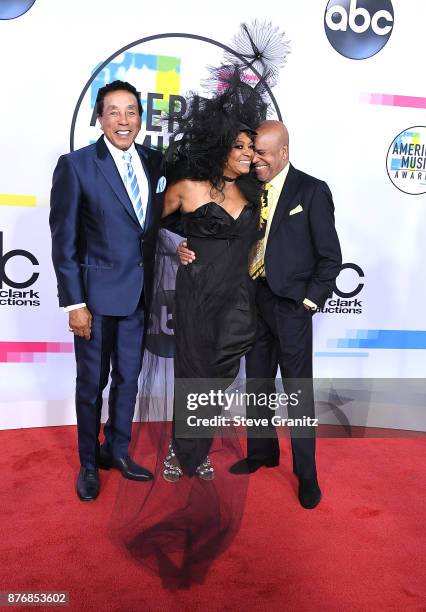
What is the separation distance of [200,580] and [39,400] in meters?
1.83

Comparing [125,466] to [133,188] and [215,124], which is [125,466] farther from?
[215,124]

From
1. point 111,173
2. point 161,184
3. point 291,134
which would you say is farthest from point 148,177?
point 291,134

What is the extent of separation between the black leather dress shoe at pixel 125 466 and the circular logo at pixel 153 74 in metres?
1.74

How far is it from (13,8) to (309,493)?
9.72 feet

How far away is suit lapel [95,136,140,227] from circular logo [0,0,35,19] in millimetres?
1170

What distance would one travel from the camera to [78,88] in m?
3.28

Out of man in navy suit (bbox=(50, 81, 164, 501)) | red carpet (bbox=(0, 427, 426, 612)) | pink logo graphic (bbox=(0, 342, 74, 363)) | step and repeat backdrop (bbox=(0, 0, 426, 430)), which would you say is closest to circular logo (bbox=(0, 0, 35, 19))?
step and repeat backdrop (bbox=(0, 0, 426, 430))

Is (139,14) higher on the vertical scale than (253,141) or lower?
higher

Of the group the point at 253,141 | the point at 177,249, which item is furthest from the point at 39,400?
the point at 253,141

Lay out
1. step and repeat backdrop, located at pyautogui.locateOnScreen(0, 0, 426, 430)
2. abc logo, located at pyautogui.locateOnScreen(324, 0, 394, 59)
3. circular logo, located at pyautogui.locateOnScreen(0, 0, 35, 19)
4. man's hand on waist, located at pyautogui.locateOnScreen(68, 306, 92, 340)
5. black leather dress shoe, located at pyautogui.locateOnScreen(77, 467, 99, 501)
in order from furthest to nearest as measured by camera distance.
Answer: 1. abc logo, located at pyautogui.locateOnScreen(324, 0, 394, 59)
2. step and repeat backdrop, located at pyautogui.locateOnScreen(0, 0, 426, 430)
3. circular logo, located at pyautogui.locateOnScreen(0, 0, 35, 19)
4. black leather dress shoe, located at pyautogui.locateOnScreen(77, 467, 99, 501)
5. man's hand on waist, located at pyautogui.locateOnScreen(68, 306, 92, 340)

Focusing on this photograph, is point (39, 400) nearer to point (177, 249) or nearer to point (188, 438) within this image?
point (188, 438)

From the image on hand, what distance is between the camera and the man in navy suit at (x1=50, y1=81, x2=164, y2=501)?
8.28 feet

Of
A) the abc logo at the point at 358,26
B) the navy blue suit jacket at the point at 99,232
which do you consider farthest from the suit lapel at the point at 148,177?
the abc logo at the point at 358,26

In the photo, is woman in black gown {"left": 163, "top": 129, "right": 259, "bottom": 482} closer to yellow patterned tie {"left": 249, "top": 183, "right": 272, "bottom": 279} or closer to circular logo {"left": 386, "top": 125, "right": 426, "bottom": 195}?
yellow patterned tie {"left": 249, "top": 183, "right": 272, "bottom": 279}
